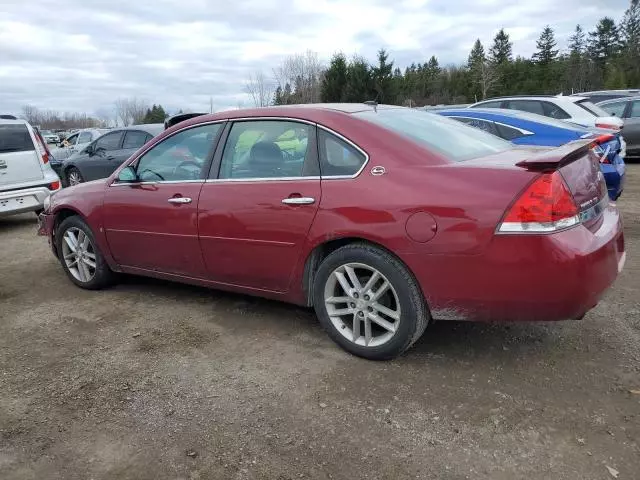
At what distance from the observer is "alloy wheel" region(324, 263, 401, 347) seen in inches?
127

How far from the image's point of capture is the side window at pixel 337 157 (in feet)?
10.8

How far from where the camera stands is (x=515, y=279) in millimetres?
2795

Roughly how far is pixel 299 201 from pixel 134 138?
9.28m

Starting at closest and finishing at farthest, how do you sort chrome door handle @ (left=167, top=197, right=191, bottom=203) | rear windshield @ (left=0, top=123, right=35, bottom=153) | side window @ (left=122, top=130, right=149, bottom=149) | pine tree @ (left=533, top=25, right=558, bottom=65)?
1. chrome door handle @ (left=167, top=197, right=191, bottom=203)
2. rear windshield @ (left=0, top=123, right=35, bottom=153)
3. side window @ (left=122, top=130, right=149, bottom=149)
4. pine tree @ (left=533, top=25, right=558, bottom=65)

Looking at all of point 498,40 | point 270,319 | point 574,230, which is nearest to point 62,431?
point 270,319

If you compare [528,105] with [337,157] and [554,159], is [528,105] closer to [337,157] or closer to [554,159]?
[337,157]

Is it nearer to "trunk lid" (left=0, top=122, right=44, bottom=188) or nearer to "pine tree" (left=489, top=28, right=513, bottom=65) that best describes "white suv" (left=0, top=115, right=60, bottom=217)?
"trunk lid" (left=0, top=122, right=44, bottom=188)

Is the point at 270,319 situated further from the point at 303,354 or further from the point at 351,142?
the point at 351,142

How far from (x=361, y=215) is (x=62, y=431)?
1.93 metres

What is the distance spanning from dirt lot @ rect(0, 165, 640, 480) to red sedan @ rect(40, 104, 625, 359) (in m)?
0.34

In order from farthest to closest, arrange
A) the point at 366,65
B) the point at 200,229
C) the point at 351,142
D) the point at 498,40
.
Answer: the point at 498,40 < the point at 366,65 < the point at 200,229 < the point at 351,142

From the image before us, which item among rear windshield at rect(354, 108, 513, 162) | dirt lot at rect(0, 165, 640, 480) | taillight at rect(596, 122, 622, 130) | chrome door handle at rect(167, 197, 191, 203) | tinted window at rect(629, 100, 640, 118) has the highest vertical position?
rear windshield at rect(354, 108, 513, 162)

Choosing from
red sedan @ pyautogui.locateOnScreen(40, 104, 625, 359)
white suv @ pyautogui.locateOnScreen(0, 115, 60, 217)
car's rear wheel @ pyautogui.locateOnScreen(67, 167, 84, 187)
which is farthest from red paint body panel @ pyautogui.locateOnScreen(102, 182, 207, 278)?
car's rear wheel @ pyautogui.locateOnScreen(67, 167, 84, 187)

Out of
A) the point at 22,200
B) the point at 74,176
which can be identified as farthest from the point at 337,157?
the point at 74,176
